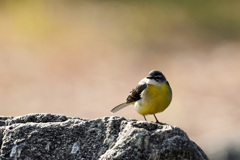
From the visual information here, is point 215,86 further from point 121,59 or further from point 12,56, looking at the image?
point 12,56

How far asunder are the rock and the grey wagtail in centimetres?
294

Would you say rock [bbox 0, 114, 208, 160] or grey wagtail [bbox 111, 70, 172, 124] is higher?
grey wagtail [bbox 111, 70, 172, 124]

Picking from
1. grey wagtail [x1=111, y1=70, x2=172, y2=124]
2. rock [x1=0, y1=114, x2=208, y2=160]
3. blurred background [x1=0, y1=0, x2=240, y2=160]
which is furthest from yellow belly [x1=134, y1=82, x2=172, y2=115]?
blurred background [x1=0, y1=0, x2=240, y2=160]

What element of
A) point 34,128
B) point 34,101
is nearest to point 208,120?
point 34,101

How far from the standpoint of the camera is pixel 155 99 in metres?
9.56

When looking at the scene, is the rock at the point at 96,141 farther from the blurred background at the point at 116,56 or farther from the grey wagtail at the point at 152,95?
the blurred background at the point at 116,56

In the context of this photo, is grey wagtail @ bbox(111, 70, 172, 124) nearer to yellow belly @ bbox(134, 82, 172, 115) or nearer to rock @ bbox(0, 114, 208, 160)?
yellow belly @ bbox(134, 82, 172, 115)

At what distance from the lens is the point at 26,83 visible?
27.6m

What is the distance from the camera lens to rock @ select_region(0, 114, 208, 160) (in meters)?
6.09

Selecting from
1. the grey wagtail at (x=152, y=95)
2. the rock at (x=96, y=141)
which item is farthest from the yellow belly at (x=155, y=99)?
the rock at (x=96, y=141)

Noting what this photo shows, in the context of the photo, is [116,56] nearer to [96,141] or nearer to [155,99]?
[155,99]

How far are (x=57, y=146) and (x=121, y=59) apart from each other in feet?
78.3

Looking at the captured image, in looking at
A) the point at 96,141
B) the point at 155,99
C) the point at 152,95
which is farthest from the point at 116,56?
the point at 96,141

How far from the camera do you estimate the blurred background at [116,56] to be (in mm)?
24859
